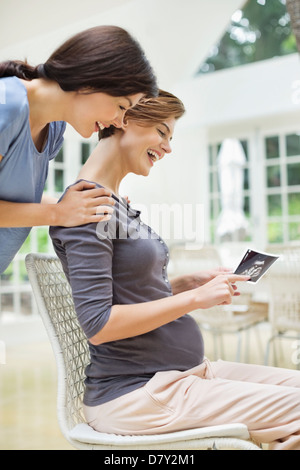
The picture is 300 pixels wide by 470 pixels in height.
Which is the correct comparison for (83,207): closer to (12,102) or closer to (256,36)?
(12,102)

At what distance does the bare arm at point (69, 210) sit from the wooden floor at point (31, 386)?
5.13 feet

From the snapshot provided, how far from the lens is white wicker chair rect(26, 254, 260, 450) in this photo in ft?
3.45

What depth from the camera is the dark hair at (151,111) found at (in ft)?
4.15

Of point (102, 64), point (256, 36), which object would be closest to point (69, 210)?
point (102, 64)

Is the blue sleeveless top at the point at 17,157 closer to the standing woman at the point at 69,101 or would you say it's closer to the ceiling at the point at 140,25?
the standing woman at the point at 69,101

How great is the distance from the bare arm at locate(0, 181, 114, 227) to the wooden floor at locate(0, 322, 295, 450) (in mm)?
1563

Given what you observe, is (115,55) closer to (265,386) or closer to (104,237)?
(104,237)

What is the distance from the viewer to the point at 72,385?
4.11 ft

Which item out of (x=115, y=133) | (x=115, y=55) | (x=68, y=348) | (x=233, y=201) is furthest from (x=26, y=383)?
(x=233, y=201)

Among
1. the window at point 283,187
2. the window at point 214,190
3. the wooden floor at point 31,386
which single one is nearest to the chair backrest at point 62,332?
the wooden floor at point 31,386

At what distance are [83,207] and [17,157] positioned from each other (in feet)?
0.65

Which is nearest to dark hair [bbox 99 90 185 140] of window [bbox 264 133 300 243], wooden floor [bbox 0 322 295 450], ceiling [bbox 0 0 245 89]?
wooden floor [bbox 0 322 295 450]

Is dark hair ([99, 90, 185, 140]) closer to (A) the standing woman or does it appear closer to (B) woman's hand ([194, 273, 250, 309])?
(A) the standing woman

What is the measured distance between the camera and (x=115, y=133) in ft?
4.22
